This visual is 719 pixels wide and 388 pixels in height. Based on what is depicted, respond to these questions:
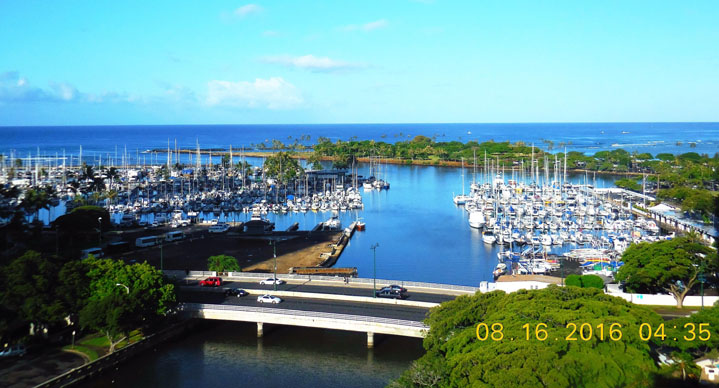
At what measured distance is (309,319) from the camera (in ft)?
81.3

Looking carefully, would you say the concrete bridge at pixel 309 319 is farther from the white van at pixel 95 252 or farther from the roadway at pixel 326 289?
the white van at pixel 95 252

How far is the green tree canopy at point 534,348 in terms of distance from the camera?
1559 cm

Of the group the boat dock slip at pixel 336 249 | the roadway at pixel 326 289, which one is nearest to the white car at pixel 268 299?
the roadway at pixel 326 289

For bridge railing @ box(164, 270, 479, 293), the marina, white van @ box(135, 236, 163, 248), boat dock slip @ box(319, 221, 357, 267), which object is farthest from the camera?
white van @ box(135, 236, 163, 248)

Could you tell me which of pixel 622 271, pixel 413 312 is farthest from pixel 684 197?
pixel 413 312

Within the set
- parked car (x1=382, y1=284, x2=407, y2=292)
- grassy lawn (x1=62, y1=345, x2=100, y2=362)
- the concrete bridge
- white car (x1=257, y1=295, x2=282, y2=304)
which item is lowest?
grassy lawn (x1=62, y1=345, x2=100, y2=362)

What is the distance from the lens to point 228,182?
77.8 metres

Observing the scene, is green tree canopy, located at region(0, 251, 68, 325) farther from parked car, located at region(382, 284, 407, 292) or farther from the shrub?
the shrub

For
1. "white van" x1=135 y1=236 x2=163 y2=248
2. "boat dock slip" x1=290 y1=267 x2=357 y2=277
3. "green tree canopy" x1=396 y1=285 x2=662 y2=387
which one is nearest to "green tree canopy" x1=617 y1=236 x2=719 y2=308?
"green tree canopy" x1=396 y1=285 x2=662 y2=387

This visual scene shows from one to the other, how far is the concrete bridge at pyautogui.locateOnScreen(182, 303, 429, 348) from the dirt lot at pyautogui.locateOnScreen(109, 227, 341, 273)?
9.81 meters

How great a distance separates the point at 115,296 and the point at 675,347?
20.5 metres

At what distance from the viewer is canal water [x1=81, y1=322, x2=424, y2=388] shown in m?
21.7

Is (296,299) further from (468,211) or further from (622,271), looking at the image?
(468,211)

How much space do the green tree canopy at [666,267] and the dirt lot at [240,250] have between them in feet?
62.4
